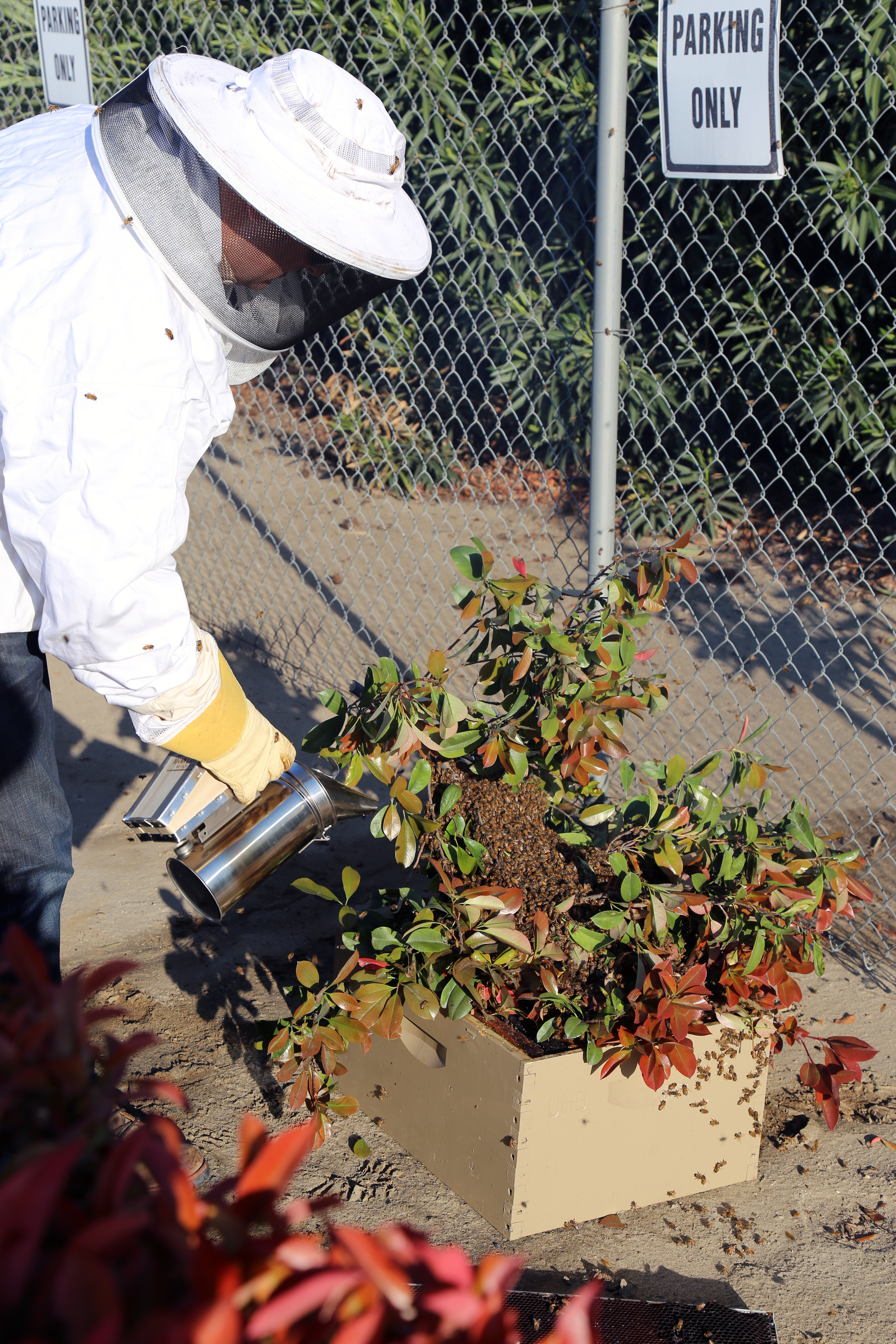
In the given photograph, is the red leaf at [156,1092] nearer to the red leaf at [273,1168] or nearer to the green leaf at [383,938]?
the red leaf at [273,1168]

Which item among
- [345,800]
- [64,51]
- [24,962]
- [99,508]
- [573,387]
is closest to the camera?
[24,962]

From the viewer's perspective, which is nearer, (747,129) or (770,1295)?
(770,1295)

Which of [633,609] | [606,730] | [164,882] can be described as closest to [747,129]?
Answer: [633,609]

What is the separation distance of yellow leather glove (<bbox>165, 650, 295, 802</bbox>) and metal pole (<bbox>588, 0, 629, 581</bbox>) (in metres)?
0.97

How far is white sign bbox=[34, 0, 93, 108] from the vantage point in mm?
4215

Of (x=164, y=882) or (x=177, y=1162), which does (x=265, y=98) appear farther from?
(x=164, y=882)

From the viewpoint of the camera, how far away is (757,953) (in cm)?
190

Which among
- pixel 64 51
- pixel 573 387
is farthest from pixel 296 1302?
pixel 573 387

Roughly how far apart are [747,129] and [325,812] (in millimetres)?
1790

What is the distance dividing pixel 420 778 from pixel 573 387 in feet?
14.3

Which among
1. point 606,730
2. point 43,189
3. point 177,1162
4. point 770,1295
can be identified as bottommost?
point 770,1295

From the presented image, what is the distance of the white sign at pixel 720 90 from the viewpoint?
2.21m

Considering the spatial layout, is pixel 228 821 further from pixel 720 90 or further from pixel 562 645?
pixel 720 90

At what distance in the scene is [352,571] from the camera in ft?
19.5
